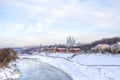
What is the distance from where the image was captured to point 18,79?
31.7 m

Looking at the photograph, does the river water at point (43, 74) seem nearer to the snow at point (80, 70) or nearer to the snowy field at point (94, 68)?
the snow at point (80, 70)

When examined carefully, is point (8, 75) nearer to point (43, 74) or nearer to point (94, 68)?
point (43, 74)

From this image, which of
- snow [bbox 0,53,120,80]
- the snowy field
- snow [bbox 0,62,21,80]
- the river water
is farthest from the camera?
the river water

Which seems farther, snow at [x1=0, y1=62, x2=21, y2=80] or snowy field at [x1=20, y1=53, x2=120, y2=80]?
snow at [x1=0, y1=62, x2=21, y2=80]

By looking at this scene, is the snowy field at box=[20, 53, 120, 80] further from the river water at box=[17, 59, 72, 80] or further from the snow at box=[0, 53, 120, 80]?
the river water at box=[17, 59, 72, 80]

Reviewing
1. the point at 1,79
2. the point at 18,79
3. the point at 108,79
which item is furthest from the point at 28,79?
the point at 108,79

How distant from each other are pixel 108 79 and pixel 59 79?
853cm

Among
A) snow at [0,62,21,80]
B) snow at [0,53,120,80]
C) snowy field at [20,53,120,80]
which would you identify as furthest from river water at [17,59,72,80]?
snowy field at [20,53,120,80]

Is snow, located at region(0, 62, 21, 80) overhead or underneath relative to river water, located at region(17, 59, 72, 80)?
overhead

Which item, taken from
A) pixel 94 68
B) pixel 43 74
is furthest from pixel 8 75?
pixel 94 68

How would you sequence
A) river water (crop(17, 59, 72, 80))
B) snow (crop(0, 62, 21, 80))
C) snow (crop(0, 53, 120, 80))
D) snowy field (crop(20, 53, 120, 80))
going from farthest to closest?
river water (crop(17, 59, 72, 80)) → snow (crop(0, 62, 21, 80)) → snow (crop(0, 53, 120, 80)) → snowy field (crop(20, 53, 120, 80))

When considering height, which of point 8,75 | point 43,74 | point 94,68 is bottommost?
point 43,74

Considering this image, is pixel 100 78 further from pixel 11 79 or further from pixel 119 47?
pixel 119 47

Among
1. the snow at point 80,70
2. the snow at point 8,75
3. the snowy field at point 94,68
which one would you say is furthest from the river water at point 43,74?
the snowy field at point 94,68
